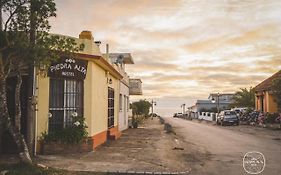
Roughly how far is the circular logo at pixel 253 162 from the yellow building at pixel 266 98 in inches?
1079

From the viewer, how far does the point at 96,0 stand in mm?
14875

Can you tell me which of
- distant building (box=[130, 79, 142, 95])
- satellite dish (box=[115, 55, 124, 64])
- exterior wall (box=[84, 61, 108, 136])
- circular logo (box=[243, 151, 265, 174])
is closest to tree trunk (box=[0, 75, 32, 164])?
exterior wall (box=[84, 61, 108, 136])

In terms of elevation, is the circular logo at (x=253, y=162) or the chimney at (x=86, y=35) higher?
the chimney at (x=86, y=35)

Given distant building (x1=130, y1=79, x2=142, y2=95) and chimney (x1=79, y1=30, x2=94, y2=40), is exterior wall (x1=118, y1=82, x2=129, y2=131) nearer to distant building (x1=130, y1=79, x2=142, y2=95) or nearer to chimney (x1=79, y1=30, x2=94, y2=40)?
distant building (x1=130, y1=79, x2=142, y2=95)

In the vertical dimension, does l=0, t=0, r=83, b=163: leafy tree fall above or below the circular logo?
above

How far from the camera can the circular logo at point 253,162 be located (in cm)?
1130

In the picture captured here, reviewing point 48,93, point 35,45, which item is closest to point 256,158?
point 48,93

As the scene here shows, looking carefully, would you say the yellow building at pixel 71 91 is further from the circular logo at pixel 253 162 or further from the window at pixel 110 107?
the circular logo at pixel 253 162

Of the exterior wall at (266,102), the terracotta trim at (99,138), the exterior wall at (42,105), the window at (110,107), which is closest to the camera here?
the exterior wall at (42,105)

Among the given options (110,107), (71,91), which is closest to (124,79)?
(110,107)

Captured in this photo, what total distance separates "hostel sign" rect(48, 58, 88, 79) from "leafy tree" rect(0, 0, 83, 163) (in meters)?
3.27

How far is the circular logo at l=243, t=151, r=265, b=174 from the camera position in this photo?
11.3 metres

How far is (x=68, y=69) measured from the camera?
14.2 metres

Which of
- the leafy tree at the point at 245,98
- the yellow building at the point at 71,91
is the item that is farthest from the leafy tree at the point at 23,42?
the leafy tree at the point at 245,98
